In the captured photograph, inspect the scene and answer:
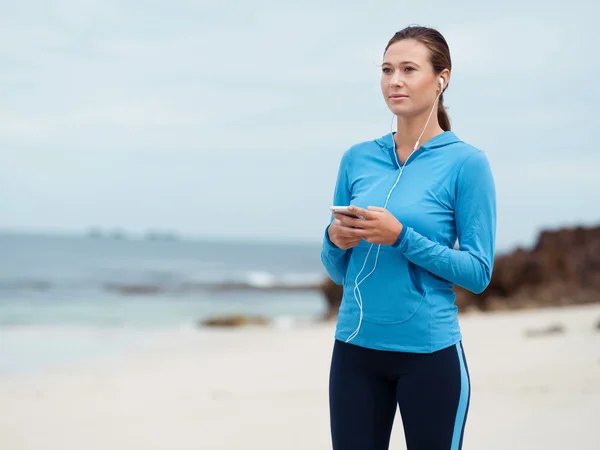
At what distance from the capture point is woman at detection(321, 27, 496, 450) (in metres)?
2.16

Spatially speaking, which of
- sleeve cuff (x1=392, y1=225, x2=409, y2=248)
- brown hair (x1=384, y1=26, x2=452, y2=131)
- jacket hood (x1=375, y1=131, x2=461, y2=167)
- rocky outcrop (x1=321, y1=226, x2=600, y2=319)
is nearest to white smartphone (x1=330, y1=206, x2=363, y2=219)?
sleeve cuff (x1=392, y1=225, x2=409, y2=248)

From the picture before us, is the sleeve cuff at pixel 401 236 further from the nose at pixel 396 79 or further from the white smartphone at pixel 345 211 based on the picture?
the nose at pixel 396 79

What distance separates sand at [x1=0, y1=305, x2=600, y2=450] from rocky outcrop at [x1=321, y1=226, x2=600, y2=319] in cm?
400

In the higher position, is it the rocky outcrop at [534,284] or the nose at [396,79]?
the nose at [396,79]

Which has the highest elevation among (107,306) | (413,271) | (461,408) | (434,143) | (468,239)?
(434,143)

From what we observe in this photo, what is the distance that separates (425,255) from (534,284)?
603 inches

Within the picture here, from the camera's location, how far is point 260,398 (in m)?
7.08

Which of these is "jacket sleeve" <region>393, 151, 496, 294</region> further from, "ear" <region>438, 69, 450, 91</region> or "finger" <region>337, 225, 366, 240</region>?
"ear" <region>438, 69, 450, 91</region>

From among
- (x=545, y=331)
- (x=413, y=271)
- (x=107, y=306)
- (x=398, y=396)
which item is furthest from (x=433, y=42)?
(x=107, y=306)

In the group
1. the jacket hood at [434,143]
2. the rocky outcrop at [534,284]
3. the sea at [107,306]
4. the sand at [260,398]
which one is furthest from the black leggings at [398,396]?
the rocky outcrop at [534,284]

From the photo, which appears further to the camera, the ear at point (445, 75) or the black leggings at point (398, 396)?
the ear at point (445, 75)

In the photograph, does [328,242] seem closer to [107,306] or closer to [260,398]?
[260,398]

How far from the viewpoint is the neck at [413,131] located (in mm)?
2346

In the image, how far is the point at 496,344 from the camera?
9375 millimetres
